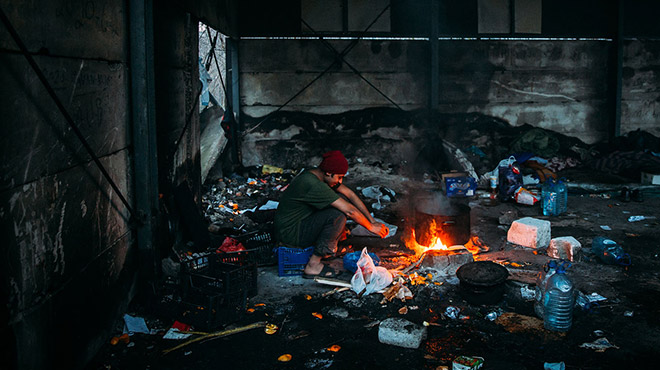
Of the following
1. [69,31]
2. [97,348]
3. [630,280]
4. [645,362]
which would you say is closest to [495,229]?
[630,280]

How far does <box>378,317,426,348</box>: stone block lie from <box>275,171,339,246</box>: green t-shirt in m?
1.68

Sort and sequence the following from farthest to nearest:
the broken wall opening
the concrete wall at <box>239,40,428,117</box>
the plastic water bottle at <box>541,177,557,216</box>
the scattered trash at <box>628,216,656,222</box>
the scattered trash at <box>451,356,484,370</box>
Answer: the concrete wall at <box>239,40,428,117</box>
the broken wall opening
the plastic water bottle at <box>541,177,557,216</box>
the scattered trash at <box>628,216,656,222</box>
the scattered trash at <box>451,356,484,370</box>

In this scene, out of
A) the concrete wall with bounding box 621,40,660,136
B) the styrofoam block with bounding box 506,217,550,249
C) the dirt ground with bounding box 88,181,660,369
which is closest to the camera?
the dirt ground with bounding box 88,181,660,369

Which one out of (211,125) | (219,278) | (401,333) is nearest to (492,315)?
(401,333)

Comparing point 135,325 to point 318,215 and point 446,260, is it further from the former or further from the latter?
point 446,260

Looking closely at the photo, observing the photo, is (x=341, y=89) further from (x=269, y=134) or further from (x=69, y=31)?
(x=69, y=31)

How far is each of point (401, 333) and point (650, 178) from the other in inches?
302

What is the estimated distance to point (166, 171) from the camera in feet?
18.6

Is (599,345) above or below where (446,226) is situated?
below

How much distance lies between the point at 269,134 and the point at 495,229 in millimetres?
5901

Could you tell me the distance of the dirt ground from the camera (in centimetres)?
368

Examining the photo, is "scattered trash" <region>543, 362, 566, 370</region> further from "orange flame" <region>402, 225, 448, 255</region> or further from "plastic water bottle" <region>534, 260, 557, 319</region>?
"orange flame" <region>402, 225, 448, 255</region>

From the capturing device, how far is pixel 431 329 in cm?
414

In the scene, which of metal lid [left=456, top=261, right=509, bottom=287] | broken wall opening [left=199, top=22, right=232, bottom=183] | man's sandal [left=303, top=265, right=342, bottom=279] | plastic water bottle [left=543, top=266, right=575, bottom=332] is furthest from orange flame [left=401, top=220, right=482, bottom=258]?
broken wall opening [left=199, top=22, right=232, bottom=183]
